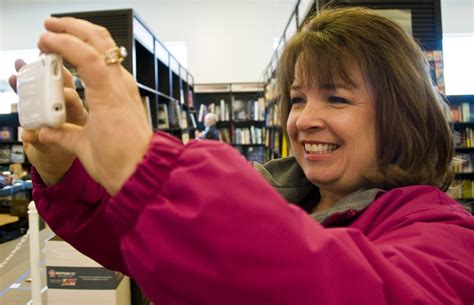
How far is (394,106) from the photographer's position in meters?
0.88

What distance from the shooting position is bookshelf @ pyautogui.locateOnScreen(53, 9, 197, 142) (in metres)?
2.74

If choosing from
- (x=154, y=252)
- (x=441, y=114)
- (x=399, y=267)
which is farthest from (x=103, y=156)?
(x=441, y=114)

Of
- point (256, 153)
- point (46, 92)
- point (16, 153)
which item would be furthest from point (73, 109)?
point (256, 153)

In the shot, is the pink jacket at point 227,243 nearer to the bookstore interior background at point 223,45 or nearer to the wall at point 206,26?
the bookstore interior background at point 223,45

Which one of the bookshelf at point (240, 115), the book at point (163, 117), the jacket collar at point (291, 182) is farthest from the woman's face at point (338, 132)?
the bookshelf at point (240, 115)

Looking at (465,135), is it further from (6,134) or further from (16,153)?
(6,134)

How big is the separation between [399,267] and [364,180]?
0.46 metres

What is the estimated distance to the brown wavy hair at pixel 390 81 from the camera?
87 centimetres

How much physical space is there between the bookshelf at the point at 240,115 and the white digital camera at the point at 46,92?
7.61m

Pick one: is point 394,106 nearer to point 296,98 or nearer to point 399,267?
point 296,98

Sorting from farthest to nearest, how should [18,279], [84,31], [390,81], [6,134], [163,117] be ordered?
[6,134]
[163,117]
[18,279]
[390,81]
[84,31]

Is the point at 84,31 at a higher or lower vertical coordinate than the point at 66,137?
higher

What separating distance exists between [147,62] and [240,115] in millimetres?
4580

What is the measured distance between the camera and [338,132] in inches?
36.5
